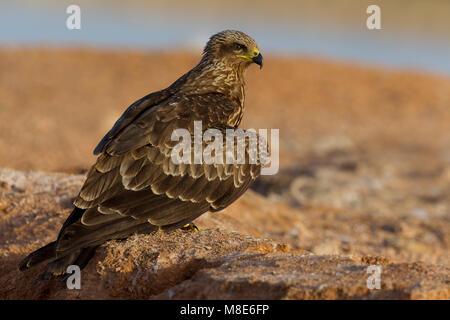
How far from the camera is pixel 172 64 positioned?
922 inches

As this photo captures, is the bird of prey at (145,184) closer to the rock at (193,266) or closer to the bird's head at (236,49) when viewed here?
the rock at (193,266)

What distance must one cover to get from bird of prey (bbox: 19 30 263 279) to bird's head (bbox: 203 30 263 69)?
815 millimetres

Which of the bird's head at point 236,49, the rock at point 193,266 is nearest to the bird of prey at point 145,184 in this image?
the rock at point 193,266

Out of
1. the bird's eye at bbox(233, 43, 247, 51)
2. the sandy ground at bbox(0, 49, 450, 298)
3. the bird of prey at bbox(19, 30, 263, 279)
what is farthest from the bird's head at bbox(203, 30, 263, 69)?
the sandy ground at bbox(0, 49, 450, 298)

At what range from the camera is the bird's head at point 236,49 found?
669 centimetres

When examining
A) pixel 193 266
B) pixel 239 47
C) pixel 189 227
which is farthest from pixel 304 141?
pixel 193 266

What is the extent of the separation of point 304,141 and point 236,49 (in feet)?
36.8

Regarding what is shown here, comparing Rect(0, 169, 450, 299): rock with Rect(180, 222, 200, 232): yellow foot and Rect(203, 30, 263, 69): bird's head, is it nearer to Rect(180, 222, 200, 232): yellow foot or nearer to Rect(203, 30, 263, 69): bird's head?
Rect(180, 222, 200, 232): yellow foot

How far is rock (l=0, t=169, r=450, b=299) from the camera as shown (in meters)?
4.25

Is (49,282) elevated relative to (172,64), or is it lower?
lower
